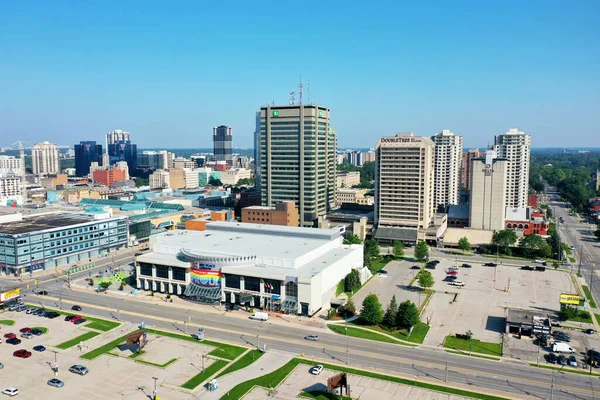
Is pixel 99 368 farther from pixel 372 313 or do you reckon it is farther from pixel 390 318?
pixel 390 318

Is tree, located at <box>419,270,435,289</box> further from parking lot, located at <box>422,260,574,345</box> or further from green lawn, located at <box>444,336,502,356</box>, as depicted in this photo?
green lawn, located at <box>444,336,502,356</box>

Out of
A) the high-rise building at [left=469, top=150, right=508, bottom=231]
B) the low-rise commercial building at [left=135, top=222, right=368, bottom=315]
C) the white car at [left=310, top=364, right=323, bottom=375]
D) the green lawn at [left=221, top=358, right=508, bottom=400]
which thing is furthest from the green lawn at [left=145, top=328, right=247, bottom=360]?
the high-rise building at [left=469, top=150, right=508, bottom=231]

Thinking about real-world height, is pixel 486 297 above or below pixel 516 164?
below

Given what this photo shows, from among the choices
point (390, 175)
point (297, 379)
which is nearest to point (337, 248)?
point (390, 175)

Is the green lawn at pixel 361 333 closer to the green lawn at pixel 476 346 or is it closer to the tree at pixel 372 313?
the tree at pixel 372 313

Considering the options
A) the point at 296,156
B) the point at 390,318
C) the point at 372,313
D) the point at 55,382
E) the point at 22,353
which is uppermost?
the point at 296,156

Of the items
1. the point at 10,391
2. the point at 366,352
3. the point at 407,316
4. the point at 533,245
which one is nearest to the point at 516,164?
the point at 533,245

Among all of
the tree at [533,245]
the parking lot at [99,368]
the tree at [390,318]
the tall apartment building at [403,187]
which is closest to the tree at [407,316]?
the tree at [390,318]

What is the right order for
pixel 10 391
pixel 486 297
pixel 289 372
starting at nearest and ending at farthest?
pixel 10 391
pixel 289 372
pixel 486 297

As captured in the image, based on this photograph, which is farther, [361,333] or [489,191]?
[489,191]
